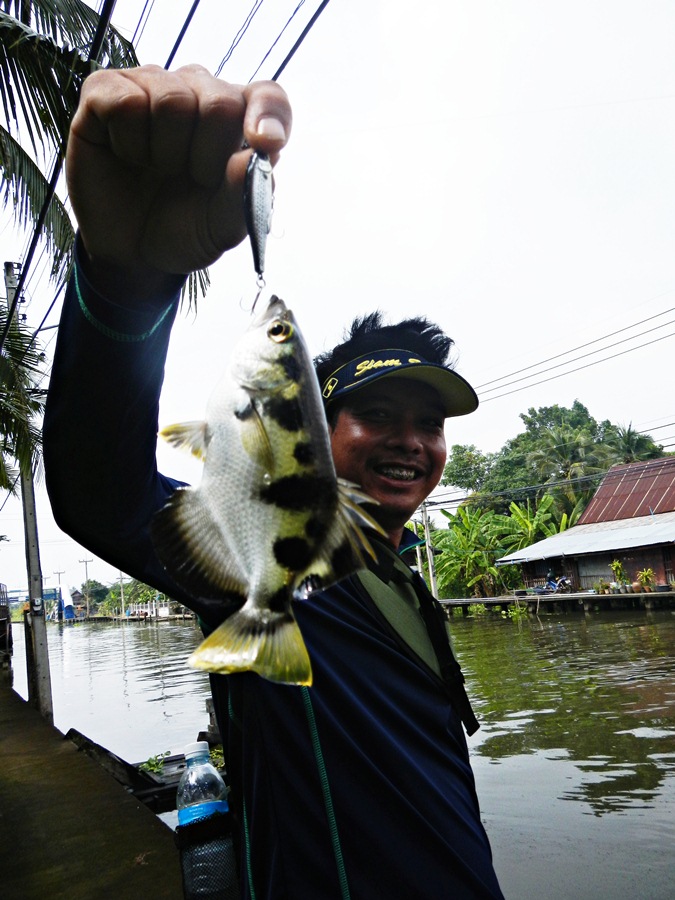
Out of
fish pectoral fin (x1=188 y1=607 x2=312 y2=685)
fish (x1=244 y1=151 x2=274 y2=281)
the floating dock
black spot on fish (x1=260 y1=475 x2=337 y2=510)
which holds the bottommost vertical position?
the floating dock

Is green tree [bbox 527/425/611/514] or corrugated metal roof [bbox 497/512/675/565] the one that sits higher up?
green tree [bbox 527/425/611/514]

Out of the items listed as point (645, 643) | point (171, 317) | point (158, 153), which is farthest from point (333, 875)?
point (645, 643)

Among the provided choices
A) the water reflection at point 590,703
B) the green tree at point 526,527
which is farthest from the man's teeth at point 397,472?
the green tree at point 526,527

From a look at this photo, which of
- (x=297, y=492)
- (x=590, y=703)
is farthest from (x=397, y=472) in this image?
(x=590, y=703)

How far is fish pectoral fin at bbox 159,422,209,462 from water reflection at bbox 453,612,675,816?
27.5 feet

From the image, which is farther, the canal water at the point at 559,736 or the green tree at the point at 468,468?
the green tree at the point at 468,468

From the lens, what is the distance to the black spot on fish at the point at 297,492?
42.4 inches

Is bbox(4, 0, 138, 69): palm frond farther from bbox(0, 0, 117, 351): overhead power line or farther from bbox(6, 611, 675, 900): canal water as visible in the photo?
bbox(6, 611, 675, 900): canal water

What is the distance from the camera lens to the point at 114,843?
501 centimetres

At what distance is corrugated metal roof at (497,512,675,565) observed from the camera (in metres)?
27.8

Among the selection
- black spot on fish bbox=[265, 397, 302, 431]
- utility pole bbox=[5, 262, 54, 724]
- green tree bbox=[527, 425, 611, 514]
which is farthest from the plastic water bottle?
green tree bbox=[527, 425, 611, 514]

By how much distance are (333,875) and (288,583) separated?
2.28 feet

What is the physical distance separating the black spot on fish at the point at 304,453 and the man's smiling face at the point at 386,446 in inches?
42.0

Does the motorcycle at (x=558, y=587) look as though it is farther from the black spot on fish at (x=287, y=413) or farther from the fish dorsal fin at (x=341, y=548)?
the black spot on fish at (x=287, y=413)
